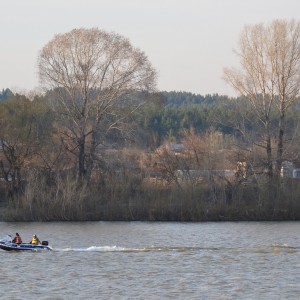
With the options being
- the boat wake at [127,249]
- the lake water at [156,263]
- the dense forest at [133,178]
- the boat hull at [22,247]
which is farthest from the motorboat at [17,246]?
the dense forest at [133,178]

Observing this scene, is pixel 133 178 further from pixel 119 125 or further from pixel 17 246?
pixel 17 246

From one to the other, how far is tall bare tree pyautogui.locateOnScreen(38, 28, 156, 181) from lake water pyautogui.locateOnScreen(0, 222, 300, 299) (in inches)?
598

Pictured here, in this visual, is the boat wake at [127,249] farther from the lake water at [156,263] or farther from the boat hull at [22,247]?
the boat hull at [22,247]

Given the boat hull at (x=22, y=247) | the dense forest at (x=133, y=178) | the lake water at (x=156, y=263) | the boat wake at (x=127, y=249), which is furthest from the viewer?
the dense forest at (x=133, y=178)

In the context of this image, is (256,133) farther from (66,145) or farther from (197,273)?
(197,273)

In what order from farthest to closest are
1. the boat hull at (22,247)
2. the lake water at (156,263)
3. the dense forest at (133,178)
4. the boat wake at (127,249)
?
the dense forest at (133,178) < the boat wake at (127,249) < the boat hull at (22,247) < the lake water at (156,263)

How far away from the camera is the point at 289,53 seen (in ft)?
264

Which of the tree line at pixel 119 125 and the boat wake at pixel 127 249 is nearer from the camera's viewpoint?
the boat wake at pixel 127 249

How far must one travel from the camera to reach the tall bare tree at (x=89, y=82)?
3167 inches

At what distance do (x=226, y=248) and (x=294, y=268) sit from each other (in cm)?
906

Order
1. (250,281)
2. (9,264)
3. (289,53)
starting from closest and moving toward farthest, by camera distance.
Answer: (250,281)
(9,264)
(289,53)

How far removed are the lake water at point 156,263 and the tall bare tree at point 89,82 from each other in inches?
598

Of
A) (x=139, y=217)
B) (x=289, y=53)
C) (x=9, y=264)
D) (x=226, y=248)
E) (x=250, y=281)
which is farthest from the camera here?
(x=289, y=53)

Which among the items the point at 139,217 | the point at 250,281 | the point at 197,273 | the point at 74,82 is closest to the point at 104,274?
the point at 197,273
